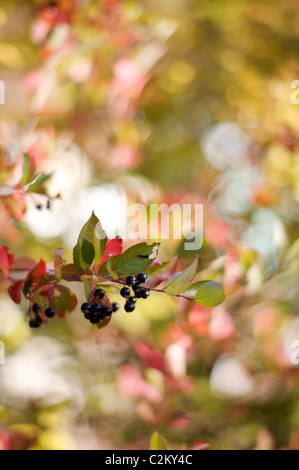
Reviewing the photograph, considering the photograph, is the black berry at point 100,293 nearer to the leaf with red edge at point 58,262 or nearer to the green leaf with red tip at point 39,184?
the leaf with red edge at point 58,262

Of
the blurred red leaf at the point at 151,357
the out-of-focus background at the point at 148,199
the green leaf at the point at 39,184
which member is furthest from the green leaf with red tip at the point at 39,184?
the blurred red leaf at the point at 151,357

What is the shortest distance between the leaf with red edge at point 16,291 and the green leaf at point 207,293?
0.76 feet

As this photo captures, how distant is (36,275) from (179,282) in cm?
19

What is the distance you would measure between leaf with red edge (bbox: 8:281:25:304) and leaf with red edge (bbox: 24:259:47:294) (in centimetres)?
5

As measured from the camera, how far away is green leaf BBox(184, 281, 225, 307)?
0.56 meters

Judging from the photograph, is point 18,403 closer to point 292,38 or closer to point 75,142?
point 75,142

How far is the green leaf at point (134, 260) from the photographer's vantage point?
54 centimetres

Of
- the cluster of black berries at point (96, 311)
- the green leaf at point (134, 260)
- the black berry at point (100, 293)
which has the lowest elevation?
the cluster of black berries at point (96, 311)

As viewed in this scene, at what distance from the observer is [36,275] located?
1.86ft

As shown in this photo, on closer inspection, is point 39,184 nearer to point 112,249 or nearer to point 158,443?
point 112,249

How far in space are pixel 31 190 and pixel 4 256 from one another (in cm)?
12
